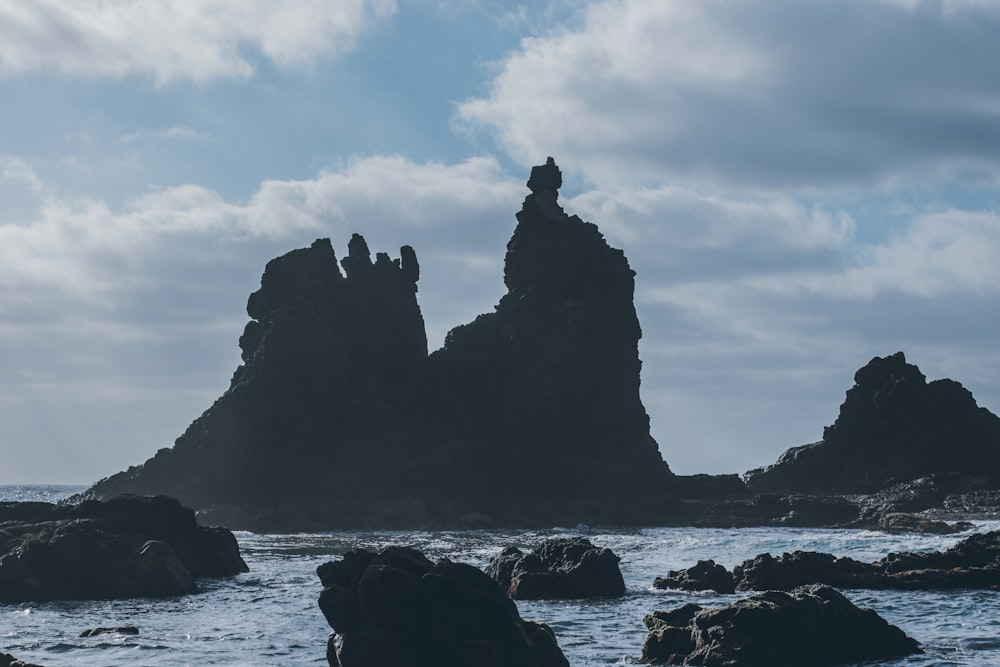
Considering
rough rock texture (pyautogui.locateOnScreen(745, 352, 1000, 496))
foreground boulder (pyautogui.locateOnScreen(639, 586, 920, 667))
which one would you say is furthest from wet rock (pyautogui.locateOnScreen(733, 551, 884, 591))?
rough rock texture (pyautogui.locateOnScreen(745, 352, 1000, 496))

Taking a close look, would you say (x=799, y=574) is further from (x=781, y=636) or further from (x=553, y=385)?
(x=553, y=385)

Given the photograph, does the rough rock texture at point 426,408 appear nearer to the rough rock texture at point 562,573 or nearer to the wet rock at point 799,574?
the rough rock texture at point 562,573

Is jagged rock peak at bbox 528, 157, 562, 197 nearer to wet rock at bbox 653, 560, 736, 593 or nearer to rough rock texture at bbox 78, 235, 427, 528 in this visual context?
rough rock texture at bbox 78, 235, 427, 528

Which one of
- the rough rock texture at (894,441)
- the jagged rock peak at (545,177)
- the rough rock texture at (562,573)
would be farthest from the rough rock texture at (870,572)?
the jagged rock peak at (545,177)

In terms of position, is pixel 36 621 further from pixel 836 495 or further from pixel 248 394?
pixel 836 495

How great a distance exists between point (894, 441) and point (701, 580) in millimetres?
66799

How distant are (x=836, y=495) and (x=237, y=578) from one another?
6608 cm

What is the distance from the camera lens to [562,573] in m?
53.2

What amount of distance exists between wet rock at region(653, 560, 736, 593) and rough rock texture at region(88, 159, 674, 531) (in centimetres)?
4992

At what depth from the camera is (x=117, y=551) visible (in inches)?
2243

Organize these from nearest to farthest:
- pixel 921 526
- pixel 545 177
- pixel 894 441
→ 1. pixel 921 526
2. pixel 894 441
3. pixel 545 177

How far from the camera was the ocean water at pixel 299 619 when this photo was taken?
38219 mm

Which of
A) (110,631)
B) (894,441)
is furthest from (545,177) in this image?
(110,631)

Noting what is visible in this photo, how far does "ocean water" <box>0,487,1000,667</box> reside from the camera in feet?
125
